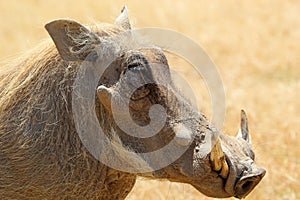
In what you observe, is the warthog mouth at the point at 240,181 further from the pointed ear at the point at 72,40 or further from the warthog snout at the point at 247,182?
the pointed ear at the point at 72,40

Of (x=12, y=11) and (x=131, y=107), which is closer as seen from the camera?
(x=131, y=107)

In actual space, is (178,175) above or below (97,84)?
below

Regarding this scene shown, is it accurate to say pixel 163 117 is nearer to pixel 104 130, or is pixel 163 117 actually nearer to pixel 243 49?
pixel 104 130

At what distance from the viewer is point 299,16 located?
1121 cm

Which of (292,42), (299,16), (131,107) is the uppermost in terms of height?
(299,16)

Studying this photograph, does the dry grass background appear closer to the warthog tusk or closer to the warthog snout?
the warthog tusk

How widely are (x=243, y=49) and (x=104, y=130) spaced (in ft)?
21.9

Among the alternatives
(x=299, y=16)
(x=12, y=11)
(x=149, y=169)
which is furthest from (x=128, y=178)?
(x=12, y=11)

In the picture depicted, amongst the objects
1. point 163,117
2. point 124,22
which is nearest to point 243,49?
point 124,22

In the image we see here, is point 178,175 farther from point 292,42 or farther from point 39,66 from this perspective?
point 292,42

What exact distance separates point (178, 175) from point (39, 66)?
818 mm

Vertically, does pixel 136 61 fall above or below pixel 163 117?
above

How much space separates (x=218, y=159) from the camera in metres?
3.32

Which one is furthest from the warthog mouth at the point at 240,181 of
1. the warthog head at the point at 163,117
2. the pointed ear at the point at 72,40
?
the pointed ear at the point at 72,40
